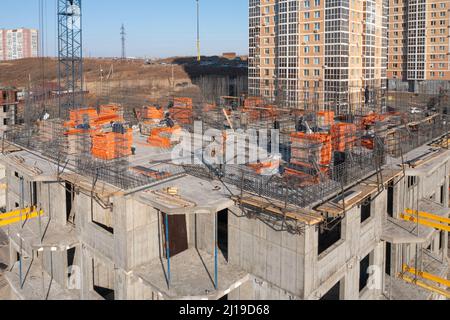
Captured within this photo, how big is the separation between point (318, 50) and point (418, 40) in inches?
984

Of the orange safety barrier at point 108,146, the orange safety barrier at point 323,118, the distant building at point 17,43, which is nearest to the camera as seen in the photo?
the orange safety barrier at point 108,146

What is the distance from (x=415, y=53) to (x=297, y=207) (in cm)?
5689

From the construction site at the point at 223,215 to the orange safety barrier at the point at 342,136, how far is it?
0.23 feet

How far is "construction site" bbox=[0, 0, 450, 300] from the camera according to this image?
13.8 metres

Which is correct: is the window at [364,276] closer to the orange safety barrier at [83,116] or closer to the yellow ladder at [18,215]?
the yellow ladder at [18,215]

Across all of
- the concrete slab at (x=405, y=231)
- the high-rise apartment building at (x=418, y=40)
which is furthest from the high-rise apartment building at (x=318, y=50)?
the concrete slab at (x=405, y=231)

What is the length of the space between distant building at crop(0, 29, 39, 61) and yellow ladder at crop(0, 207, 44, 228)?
130599mm

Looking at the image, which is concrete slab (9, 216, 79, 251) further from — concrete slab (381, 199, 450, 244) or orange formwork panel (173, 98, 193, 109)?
orange formwork panel (173, 98, 193, 109)

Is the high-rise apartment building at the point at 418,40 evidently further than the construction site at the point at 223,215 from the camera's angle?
Yes

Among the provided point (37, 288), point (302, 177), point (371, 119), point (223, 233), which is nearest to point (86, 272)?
point (37, 288)

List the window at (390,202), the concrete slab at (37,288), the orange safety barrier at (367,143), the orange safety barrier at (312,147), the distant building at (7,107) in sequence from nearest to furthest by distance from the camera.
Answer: the orange safety barrier at (312,147)
the concrete slab at (37,288)
the window at (390,202)
the orange safety barrier at (367,143)
the distant building at (7,107)

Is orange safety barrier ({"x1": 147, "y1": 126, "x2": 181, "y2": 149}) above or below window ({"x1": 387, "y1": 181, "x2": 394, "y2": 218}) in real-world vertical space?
above

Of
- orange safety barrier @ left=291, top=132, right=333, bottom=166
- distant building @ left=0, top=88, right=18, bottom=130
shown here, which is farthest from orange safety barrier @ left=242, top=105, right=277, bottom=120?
distant building @ left=0, top=88, right=18, bottom=130

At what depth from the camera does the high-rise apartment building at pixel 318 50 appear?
42.6 meters
